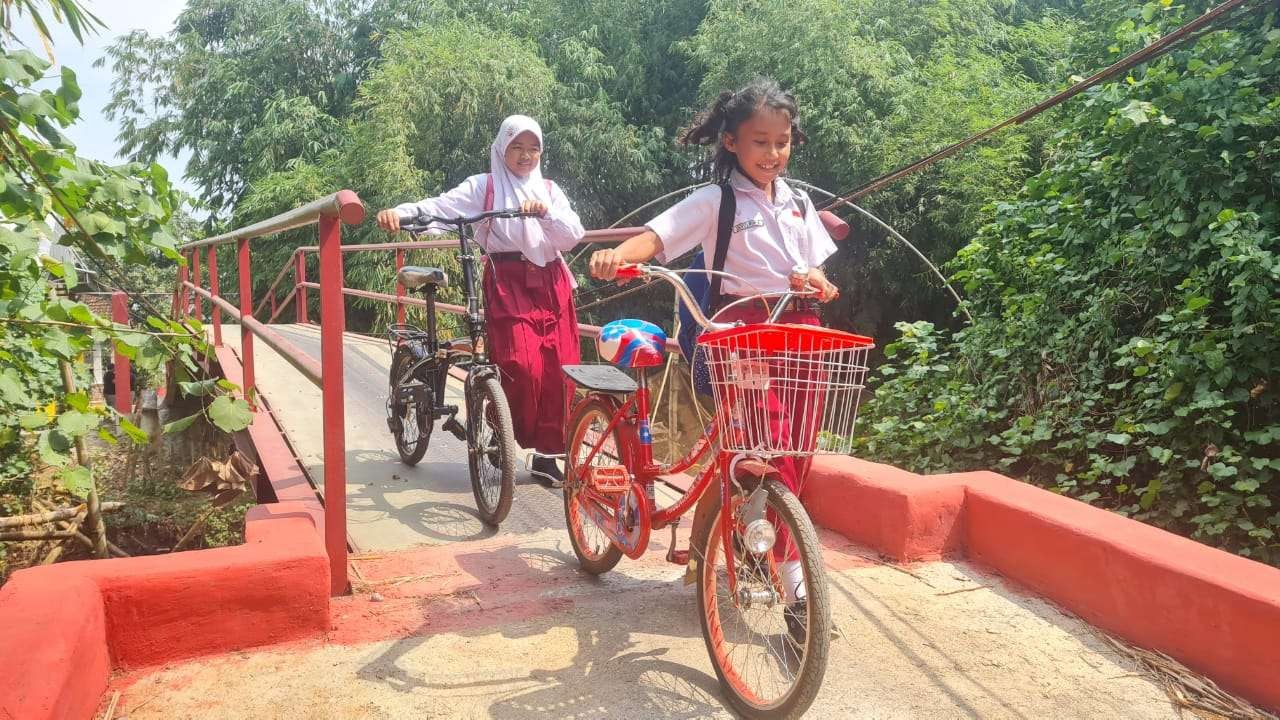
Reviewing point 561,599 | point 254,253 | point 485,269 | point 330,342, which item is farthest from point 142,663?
point 254,253

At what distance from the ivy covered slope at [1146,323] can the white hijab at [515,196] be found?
2.44m

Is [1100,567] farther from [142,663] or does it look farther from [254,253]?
[254,253]

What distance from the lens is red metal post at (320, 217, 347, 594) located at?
2.66 m

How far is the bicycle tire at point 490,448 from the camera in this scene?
349 cm

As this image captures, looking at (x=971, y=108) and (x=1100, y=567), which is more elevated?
(x=971, y=108)

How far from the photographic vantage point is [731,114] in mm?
2760

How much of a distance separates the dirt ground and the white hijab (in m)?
1.45

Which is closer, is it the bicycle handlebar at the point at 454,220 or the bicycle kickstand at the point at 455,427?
the bicycle handlebar at the point at 454,220

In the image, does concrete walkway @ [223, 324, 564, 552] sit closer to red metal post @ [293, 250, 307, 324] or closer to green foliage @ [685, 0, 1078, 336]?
red metal post @ [293, 250, 307, 324]

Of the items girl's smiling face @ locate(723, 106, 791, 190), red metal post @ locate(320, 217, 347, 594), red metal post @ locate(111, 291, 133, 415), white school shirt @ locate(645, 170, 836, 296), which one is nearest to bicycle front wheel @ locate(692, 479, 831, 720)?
white school shirt @ locate(645, 170, 836, 296)

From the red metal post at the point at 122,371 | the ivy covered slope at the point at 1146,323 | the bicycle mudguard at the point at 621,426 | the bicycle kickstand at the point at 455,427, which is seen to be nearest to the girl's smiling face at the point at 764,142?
the bicycle mudguard at the point at 621,426

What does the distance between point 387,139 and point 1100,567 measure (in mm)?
15312

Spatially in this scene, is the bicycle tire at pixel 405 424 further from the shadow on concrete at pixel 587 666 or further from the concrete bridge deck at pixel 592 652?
the shadow on concrete at pixel 587 666

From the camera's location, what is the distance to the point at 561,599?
9.42 feet
